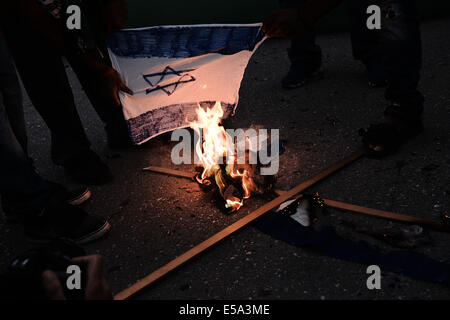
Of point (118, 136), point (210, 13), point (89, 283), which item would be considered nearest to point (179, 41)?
point (118, 136)

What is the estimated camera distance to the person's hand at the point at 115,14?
281 centimetres

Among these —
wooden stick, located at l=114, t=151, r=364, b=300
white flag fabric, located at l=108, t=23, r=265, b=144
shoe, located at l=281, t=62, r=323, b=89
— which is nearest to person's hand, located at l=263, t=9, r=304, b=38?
white flag fabric, located at l=108, t=23, r=265, b=144

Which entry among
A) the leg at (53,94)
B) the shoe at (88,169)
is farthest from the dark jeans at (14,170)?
the shoe at (88,169)

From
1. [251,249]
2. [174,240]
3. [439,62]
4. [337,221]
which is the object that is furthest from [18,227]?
[439,62]

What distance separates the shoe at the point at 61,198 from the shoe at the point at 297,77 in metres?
2.42

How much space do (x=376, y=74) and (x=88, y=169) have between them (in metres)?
2.81

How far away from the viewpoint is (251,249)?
227 centimetres

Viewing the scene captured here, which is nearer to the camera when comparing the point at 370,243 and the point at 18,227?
the point at 370,243

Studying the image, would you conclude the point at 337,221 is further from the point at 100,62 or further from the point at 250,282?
the point at 100,62

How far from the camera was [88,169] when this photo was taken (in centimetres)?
318

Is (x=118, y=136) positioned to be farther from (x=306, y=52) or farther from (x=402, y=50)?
(x=402, y=50)

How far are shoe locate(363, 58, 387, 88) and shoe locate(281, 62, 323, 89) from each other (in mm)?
577

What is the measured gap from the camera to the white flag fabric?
2.94 meters

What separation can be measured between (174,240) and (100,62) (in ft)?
4.10
